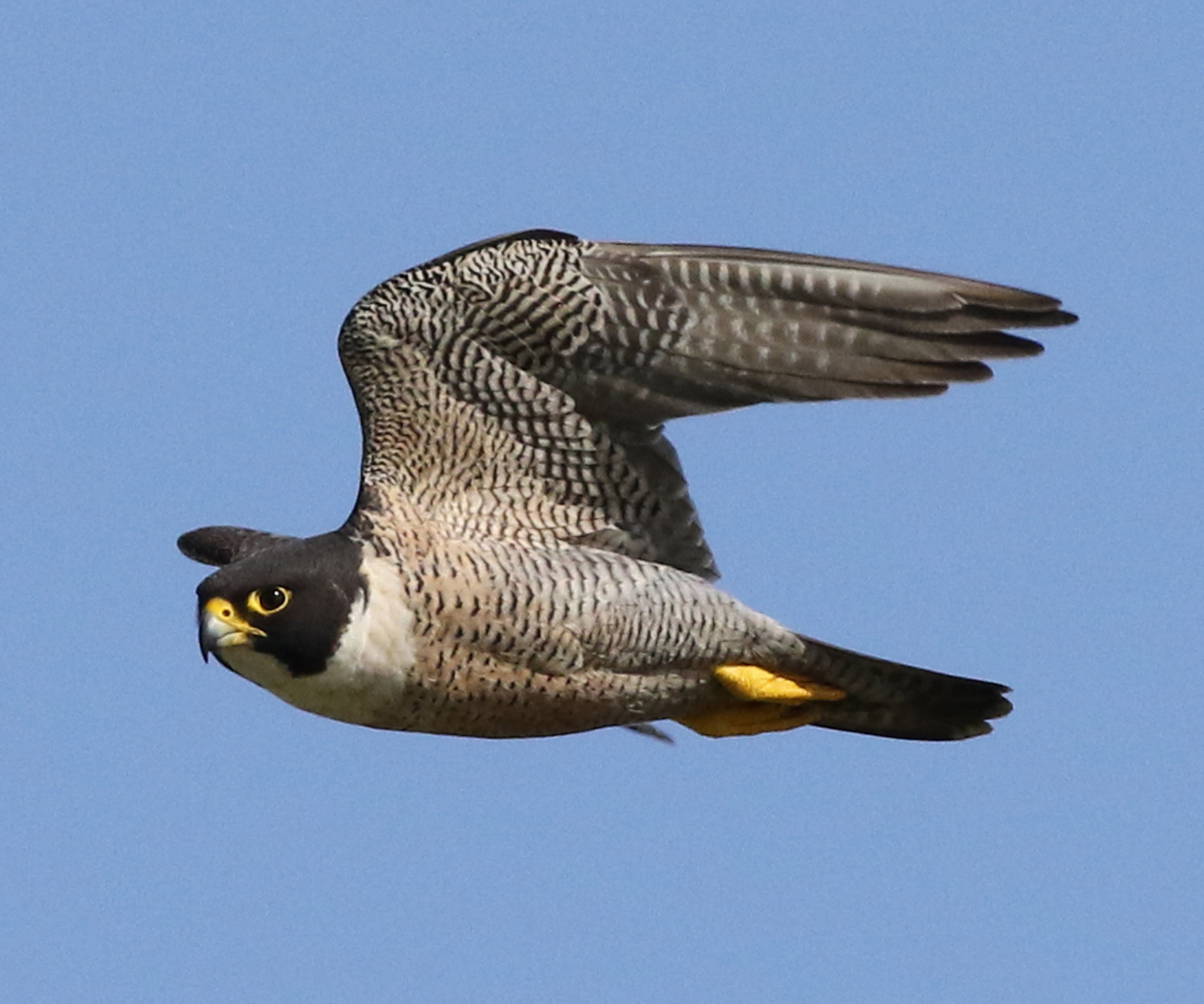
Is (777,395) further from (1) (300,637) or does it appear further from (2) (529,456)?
(1) (300,637)

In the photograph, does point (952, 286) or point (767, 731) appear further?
point (767, 731)

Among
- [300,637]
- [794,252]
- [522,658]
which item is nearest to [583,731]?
[522,658]

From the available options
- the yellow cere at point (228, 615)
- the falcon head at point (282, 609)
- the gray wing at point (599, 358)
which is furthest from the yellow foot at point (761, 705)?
the yellow cere at point (228, 615)

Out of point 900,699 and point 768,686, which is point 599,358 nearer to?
point 768,686

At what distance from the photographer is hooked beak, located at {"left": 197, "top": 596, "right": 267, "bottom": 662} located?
37.1 ft

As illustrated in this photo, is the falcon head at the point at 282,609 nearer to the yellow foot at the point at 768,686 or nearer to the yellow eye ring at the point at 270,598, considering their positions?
the yellow eye ring at the point at 270,598

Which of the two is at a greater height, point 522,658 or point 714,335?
point 714,335

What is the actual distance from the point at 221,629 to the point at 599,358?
1.90 metres

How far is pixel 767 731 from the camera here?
488 inches

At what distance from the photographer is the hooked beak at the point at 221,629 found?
37.1 ft

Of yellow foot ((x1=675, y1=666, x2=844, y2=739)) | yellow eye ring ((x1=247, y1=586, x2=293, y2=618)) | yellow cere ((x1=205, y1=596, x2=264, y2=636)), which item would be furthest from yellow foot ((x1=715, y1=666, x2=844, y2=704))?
yellow cere ((x1=205, y1=596, x2=264, y2=636))

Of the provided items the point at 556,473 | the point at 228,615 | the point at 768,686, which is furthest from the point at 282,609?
the point at 768,686

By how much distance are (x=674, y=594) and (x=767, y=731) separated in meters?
0.86

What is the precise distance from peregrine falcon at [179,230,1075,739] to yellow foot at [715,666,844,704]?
0.04 feet
